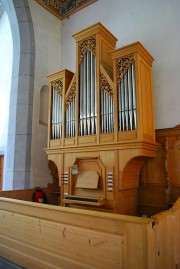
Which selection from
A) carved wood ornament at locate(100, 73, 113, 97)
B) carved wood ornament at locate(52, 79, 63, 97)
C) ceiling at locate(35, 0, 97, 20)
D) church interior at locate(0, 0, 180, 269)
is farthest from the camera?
ceiling at locate(35, 0, 97, 20)

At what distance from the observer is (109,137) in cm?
386

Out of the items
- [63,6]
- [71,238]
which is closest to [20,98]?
[63,6]

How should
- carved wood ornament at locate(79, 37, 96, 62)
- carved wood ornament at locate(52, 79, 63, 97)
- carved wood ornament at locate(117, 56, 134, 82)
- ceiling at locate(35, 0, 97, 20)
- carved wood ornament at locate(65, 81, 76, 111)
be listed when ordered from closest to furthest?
1. carved wood ornament at locate(117, 56, 134, 82)
2. carved wood ornament at locate(79, 37, 96, 62)
3. carved wood ornament at locate(65, 81, 76, 111)
4. carved wood ornament at locate(52, 79, 63, 97)
5. ceiling at locate(35, 0, 97, 20)

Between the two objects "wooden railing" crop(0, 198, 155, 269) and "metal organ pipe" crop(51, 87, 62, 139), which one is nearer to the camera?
"wooden railing" crop(0, 198, 155, 269)

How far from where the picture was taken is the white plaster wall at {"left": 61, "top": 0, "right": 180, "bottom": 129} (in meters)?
4.28

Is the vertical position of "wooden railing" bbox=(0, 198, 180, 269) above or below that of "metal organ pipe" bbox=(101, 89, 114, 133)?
below

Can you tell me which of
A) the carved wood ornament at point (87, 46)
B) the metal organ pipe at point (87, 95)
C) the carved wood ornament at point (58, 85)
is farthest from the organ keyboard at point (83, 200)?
the carved wood ornament at point (87, 46)

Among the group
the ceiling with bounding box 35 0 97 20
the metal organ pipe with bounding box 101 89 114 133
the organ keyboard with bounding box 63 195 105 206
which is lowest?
the organ keyboard with bounding box 63 195 105 206

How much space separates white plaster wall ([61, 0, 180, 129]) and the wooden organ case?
415mm

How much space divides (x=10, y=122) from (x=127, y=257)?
4.15m

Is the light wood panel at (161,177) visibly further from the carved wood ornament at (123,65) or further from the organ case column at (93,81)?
the carved wood ornament at (123,65)

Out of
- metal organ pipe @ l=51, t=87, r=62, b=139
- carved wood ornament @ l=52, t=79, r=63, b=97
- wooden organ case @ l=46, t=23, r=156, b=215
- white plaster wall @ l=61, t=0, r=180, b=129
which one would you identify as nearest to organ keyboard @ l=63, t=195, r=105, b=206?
wooden organ case @ l=46, t=23, r=156, b=215

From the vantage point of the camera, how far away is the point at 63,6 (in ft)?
21.2

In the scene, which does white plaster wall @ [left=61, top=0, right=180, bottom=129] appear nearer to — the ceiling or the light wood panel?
the light wood panel
